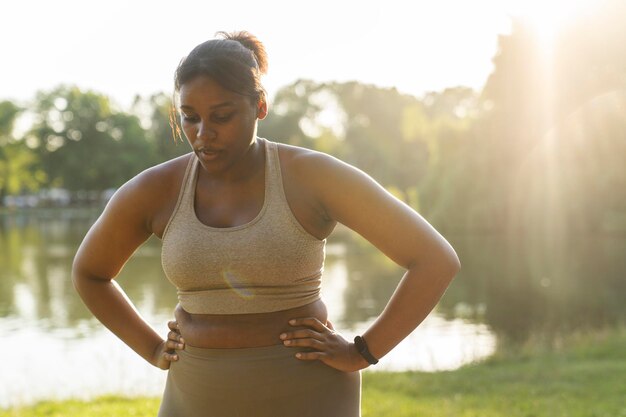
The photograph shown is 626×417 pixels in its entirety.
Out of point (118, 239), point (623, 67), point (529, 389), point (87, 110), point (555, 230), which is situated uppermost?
point (87, 110)

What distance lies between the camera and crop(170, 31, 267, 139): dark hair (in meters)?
1.75

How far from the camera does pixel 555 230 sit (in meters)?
27.6

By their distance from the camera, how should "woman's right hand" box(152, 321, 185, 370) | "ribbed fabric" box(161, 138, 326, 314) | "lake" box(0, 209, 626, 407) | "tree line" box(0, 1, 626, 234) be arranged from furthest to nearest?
"tree line" box(0, 1, 626, 234) → "lake" box(0, 209, 626, 407) → "woman's right hand" box(152, 321, 185, 370) → "ribbed fabric" box(161, 138, 326, 314)

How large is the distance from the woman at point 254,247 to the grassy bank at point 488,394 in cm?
490

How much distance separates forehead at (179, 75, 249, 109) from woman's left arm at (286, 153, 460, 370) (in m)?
0.26

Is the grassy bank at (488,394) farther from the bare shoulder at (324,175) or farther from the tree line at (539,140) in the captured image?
the tree line at (539,140)

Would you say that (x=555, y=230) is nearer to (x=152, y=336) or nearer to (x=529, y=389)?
(x=529, y=389)

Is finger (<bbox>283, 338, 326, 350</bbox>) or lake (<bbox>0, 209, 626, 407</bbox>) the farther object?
lake (<bbox>0, 209, 626, 407</bbox>)

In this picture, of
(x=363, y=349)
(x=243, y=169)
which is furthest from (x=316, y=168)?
(x=363, y=349)

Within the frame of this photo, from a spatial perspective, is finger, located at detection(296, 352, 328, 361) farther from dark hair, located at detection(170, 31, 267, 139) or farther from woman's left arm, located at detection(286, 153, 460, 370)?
dark hair, located at detection(170, 31, 267, 139)

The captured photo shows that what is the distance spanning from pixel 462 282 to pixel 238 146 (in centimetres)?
2225

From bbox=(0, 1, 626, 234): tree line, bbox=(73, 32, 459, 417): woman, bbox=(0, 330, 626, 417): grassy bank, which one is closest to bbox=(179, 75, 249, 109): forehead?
bbox=(73, 32, 459, 417): woman

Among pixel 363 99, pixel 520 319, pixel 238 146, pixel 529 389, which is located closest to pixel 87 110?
pixel 363 99

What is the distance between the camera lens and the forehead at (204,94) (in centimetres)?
175
